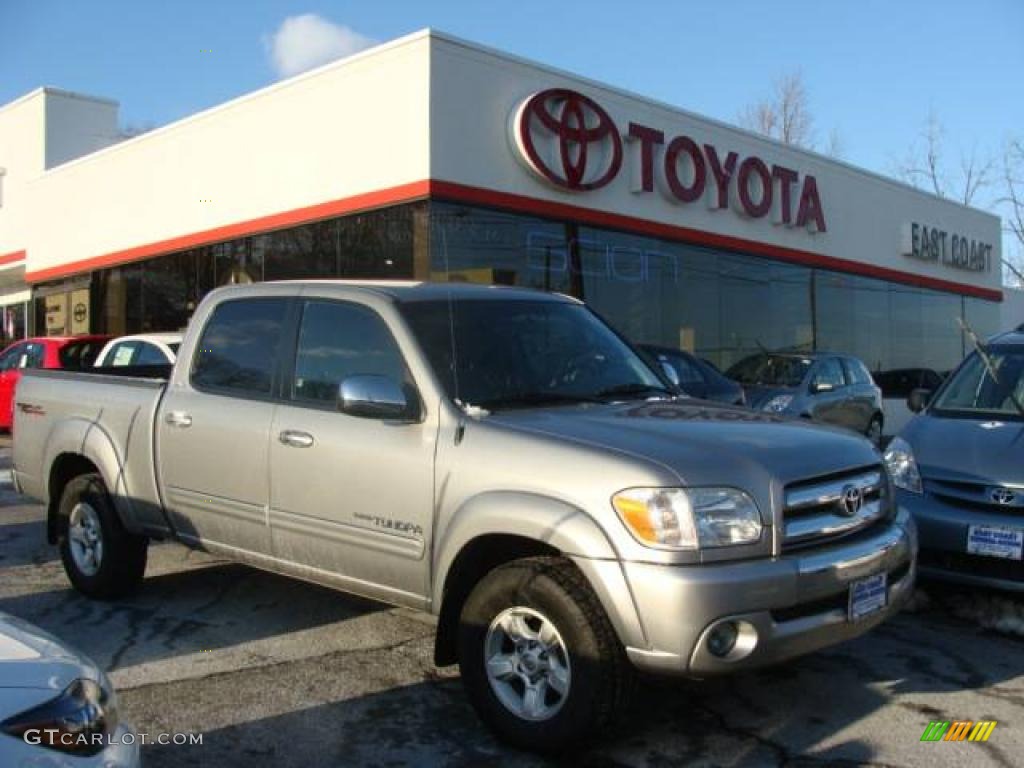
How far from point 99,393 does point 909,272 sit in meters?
21.6

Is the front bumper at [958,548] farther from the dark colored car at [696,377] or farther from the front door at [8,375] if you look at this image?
the front door at [8,375]

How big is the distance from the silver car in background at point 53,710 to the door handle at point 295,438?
1.84 metres

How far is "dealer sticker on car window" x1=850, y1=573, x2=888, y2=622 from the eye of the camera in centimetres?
385

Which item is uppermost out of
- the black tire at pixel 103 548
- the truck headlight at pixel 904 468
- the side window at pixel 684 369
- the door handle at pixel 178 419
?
the side window at pixel 684 369

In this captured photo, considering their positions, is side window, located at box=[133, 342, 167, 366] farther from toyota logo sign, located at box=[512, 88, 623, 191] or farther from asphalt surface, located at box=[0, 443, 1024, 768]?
asphalt surface, located at box=[0, 443, 1024, 768]

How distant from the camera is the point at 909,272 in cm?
2384

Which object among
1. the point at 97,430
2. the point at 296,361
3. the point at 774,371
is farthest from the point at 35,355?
the point at 296,361

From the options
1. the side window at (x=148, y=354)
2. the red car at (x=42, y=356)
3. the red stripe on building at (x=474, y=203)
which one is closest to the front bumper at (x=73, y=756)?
the side window at (x=148, y=354)

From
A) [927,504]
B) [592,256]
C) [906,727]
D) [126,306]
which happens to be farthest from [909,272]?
[906,727]

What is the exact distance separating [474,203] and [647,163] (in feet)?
12.0

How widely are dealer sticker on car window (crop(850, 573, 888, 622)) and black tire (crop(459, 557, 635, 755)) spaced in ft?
2.99

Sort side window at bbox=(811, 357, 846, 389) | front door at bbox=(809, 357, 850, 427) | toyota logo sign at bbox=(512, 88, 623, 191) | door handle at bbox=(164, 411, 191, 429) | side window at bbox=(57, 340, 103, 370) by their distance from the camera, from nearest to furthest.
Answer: door handle at bbox=(164, 411, 191, 429) → front door at bbox=(809, 357, 850, 427) → side window at bbox=(811, 357, 846, 389) → toyota logo sign at bbox=(512, 88, 623, 191) → side window at bbox=(57, 340, 103, 370)

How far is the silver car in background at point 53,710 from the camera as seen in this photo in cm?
234

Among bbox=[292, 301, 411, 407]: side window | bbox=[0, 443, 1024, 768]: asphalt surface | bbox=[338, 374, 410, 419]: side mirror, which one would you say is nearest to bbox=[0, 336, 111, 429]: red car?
bbox=[0, 443, 1024, 768]: asphalt surface
